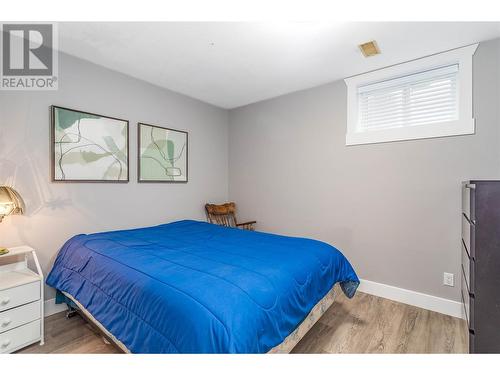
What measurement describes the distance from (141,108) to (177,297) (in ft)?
7.87

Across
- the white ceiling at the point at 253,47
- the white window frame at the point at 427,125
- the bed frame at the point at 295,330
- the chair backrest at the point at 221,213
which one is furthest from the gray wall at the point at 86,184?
the white window frame at the point at 427,125

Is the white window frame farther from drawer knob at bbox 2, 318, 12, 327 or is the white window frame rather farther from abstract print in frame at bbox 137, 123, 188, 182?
drawer knob at bbox 2, 318, 12, 327

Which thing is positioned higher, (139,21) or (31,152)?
(139,21)

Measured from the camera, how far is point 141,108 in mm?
2863

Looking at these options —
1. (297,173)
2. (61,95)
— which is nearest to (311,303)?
(297,173)

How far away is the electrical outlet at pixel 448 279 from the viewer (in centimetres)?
223

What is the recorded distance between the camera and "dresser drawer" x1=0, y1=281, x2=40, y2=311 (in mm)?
1632

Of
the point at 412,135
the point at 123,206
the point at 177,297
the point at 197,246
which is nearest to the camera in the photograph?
the point at 177,297

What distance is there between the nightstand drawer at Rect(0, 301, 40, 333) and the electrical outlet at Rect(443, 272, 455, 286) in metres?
3.38

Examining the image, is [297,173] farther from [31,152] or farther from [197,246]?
[31,152]

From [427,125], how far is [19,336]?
370 cm

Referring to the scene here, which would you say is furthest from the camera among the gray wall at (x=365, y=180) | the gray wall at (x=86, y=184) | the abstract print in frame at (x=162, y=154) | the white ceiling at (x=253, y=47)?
the abstract print in frame at (x=162, y=154)

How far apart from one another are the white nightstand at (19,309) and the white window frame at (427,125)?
3.14 metres

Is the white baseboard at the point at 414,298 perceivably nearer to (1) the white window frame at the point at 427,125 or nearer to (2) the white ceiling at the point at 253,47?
(1) the white window frame at the point at 427,125
